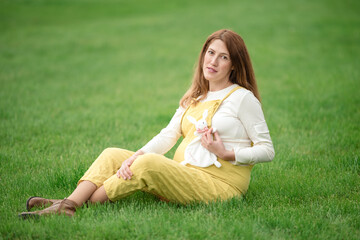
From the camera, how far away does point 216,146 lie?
11.4ft

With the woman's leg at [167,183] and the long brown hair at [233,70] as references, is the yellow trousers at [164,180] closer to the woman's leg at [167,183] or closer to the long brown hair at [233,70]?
the woman's leg at [167,183]

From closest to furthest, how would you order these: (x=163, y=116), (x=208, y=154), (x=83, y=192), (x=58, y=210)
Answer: (x=58, y=210), (x=83, y=192), (x=208, y=154), (x=163, y=116)

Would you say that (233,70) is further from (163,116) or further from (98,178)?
(163,116)

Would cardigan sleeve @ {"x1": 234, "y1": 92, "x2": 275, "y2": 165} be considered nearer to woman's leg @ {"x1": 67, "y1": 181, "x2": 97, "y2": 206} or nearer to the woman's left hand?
the woman's left hand

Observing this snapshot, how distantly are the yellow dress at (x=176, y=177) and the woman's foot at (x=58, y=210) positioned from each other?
262 mm

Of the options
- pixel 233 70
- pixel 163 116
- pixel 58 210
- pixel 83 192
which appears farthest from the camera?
pixel 163 116

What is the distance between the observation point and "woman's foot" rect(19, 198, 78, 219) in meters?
3.24

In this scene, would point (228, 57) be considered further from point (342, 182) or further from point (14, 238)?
point (14, 238)

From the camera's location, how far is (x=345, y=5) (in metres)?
23.2

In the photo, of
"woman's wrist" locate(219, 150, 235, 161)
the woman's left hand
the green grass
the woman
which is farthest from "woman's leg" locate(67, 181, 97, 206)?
"woman's wrist" locate(219, 150, 235, 161)

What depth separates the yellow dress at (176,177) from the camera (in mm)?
3268

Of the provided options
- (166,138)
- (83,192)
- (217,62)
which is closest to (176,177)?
(166,138)

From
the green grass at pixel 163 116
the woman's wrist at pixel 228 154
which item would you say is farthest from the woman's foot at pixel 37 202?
the woman's wrist at pixel 228 154

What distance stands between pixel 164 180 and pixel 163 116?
3.80 meters
